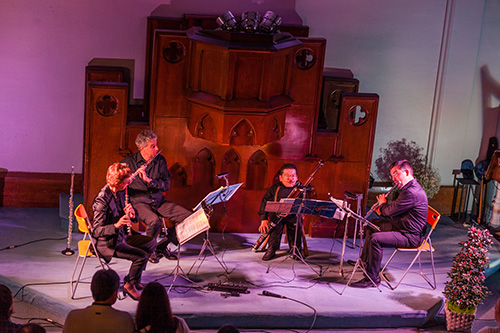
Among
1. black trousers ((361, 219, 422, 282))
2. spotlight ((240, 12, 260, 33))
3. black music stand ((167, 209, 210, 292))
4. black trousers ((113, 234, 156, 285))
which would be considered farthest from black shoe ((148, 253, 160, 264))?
spotlight ((240, 12, 260, 33))

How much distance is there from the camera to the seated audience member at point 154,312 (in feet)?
13.7

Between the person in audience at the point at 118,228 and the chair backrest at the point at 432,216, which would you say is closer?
the person in audience at the point at 118,228

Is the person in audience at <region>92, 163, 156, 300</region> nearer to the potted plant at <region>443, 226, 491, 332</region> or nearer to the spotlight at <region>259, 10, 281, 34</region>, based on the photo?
the spotlight at <region>259, 10, 281, 34</region>

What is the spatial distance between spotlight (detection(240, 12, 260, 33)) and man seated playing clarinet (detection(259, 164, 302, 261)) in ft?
5.02

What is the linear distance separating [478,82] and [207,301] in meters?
5.13

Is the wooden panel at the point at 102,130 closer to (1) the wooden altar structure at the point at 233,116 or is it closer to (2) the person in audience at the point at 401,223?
(1) the wooden altar structure at the point at 233,116

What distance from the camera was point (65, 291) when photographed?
636cm

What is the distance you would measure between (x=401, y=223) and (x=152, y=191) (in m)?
2.67

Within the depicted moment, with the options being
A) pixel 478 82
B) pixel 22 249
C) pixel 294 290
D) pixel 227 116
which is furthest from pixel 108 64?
pixel 478 82

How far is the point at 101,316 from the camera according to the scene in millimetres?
4234

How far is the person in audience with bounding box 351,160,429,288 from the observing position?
6812mm

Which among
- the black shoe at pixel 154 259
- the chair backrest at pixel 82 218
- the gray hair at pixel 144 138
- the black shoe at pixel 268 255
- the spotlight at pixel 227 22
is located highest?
the spotlight at pixel 227 22

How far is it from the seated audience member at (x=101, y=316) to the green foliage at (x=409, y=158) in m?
5.54

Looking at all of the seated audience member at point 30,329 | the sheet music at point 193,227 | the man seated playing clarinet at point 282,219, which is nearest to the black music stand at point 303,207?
the man seated playing clarinet at point 282,219
